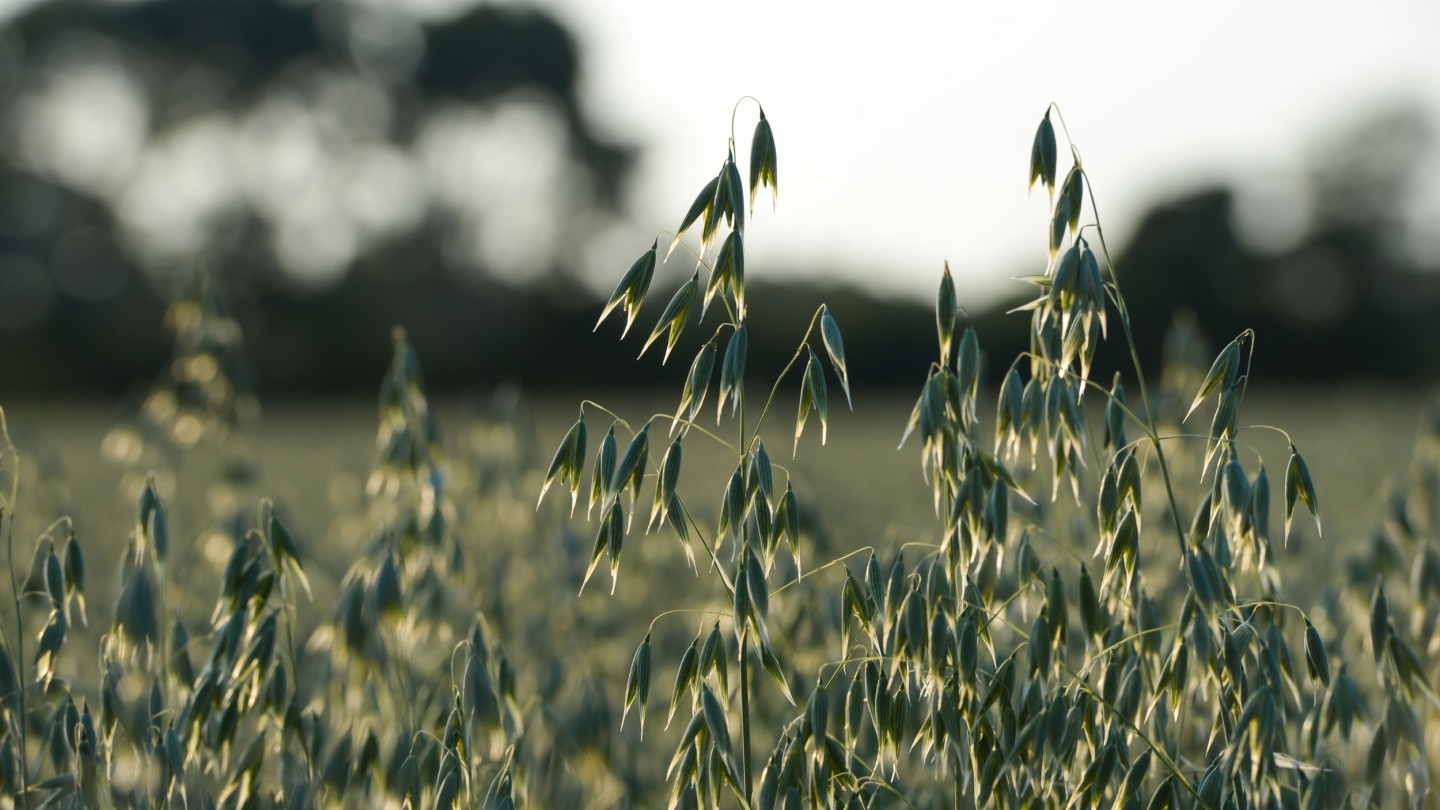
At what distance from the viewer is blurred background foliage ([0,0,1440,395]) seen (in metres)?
39.7

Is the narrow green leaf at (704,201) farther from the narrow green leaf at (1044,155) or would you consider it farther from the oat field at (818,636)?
the narrow green leaf at (1044,155)

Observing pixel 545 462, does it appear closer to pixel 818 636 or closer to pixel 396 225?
pixel 818 636

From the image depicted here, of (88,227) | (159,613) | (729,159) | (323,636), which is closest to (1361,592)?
(729,159)

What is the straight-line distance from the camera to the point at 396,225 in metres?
45.4

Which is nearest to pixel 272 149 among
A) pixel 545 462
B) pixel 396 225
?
pixel 396 225

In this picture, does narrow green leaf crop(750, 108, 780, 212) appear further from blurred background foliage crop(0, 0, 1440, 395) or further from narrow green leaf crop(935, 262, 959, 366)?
blurred background foliage crop(0, 0, 1440, 395)

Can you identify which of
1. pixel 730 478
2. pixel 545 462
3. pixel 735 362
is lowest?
pixel 545 462

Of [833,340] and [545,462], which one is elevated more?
[833,340]

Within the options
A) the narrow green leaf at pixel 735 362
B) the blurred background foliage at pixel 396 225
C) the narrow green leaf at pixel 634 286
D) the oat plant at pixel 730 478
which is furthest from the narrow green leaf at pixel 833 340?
the blurred background foliage at pixel 396 225

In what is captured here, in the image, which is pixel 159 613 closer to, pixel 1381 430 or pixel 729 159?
pixel 729 159

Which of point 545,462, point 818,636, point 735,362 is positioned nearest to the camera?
point 735,362

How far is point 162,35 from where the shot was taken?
47.6 metres

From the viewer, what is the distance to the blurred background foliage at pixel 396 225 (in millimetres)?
39688

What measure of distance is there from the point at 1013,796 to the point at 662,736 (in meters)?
Result: 1.70
